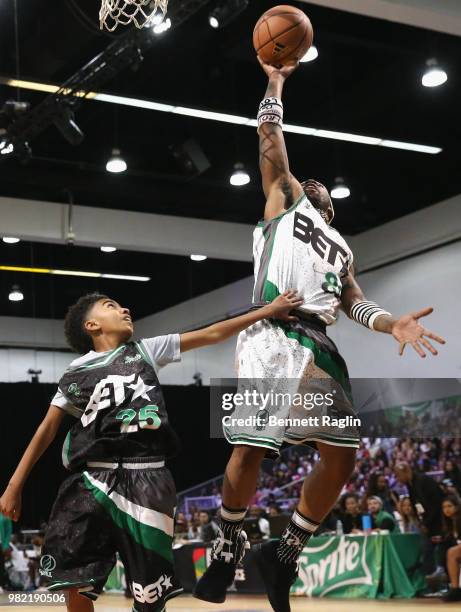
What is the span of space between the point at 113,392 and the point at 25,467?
46cm

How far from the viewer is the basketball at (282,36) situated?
3916mm

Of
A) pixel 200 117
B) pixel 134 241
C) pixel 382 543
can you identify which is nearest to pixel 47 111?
pixel 200 117

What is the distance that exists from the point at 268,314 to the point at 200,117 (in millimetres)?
7558

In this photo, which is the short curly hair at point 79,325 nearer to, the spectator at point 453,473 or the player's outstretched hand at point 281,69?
the player's outstretched hand at point 281,69

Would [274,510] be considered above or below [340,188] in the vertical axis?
below

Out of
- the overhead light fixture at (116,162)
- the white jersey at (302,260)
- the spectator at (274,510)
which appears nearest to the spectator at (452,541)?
the spectator at (274,510)

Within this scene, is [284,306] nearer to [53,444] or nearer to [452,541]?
[452,541]

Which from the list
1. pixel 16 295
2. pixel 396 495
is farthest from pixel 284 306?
pixel 16 295

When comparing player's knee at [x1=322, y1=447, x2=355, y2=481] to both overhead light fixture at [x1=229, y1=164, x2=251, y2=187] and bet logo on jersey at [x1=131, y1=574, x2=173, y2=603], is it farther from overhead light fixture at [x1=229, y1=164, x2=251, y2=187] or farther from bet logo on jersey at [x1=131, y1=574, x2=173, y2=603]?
overhead light fixture at [x1=229, y1=164, x2=251, y2=187]

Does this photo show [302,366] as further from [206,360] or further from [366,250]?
[206,360]

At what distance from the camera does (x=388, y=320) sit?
11.8ft

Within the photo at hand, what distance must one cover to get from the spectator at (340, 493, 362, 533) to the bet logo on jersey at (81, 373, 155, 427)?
23.3 ft

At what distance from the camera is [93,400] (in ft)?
11.8

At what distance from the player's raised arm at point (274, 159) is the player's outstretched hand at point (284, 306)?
0.44 meters
